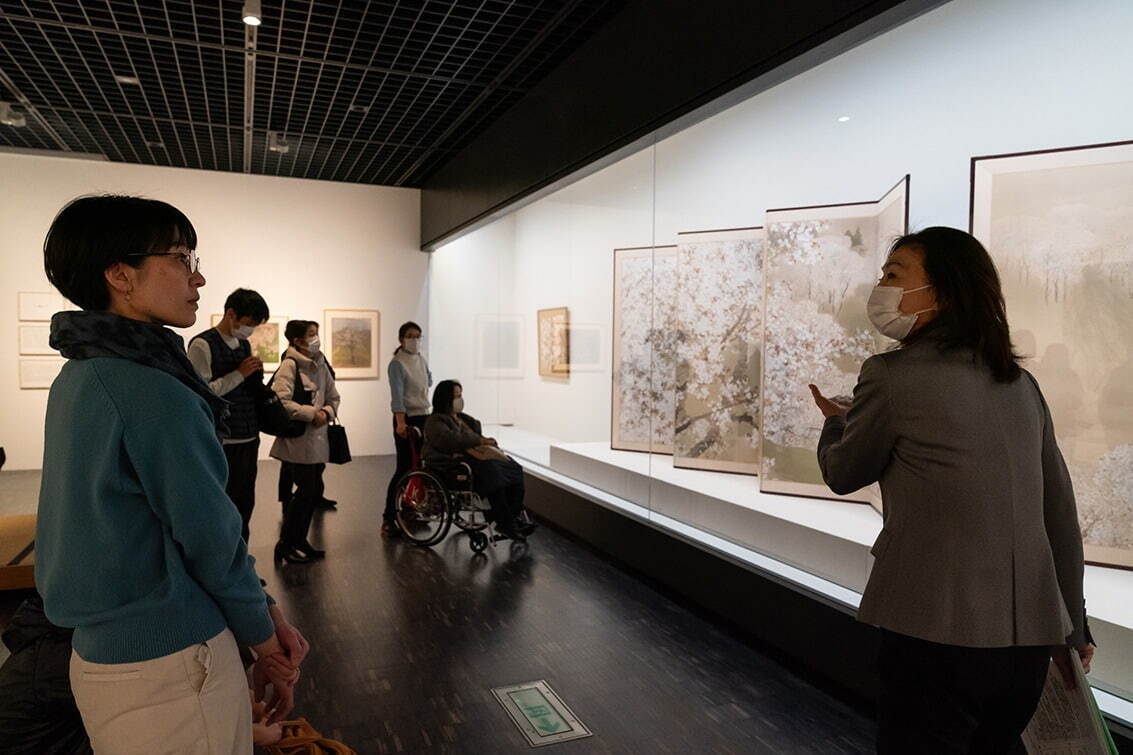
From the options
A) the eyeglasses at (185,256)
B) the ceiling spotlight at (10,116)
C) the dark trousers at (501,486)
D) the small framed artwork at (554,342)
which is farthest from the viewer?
the ceiling spotlight at (10,116)

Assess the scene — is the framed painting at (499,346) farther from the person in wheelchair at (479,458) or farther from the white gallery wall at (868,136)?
the person in wheelchair at (479,458)

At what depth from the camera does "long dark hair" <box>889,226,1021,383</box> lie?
5.53 ft

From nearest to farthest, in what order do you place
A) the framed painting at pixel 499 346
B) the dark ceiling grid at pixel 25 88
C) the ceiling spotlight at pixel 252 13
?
the ceiling spotlight at pixel 252 13 → the dark ceiling grid at pixel 25 88 → the framed painting at pixel 499 346

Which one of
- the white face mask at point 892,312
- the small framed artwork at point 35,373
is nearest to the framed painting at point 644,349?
the white face mask at point 892,312

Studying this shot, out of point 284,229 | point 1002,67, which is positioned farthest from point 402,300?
point 1002,67

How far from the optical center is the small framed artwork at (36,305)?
971 cm

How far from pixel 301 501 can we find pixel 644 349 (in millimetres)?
2784

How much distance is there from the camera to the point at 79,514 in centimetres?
137

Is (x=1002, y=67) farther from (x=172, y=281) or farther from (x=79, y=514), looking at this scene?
(x=79, y=514)

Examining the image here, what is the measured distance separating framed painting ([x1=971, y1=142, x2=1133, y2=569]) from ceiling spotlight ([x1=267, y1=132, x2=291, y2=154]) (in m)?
7.88

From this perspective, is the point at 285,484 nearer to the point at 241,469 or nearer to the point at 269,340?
the point at 241,469

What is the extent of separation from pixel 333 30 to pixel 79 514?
5.34 m

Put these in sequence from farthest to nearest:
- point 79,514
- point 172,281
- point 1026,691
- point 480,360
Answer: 1. point 480,360
2. point 1026,691
3. point 172,281
4. point 79,514

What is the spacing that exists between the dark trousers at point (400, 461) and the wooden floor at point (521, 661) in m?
0.61
